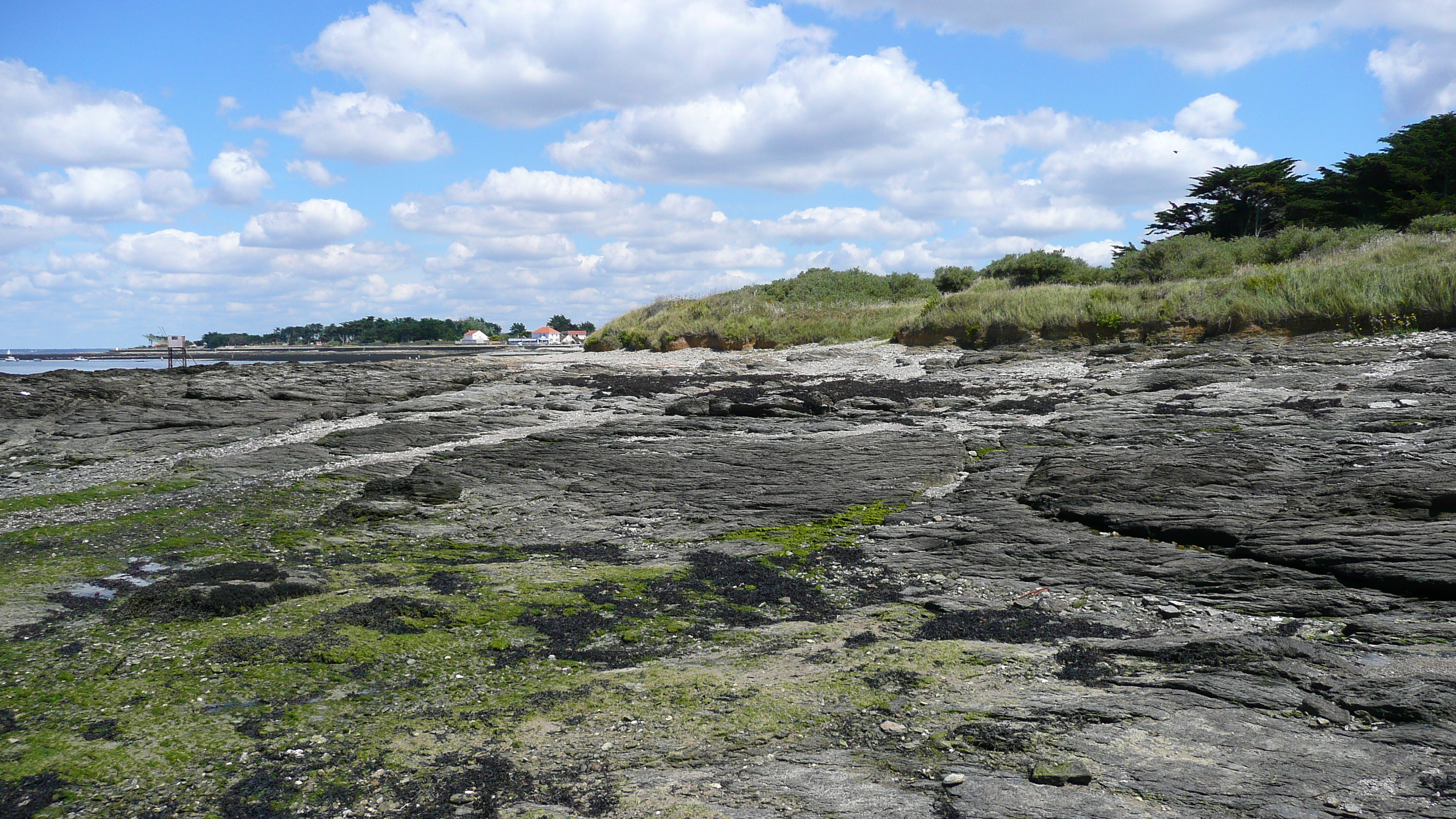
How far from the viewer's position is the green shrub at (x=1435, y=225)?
25484mm

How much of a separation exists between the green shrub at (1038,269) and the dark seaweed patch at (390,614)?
2975 cm

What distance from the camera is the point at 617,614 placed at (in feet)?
19.2

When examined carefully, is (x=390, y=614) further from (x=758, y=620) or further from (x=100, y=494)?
(x=100, y=494)

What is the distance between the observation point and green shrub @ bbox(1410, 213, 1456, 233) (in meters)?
25.5

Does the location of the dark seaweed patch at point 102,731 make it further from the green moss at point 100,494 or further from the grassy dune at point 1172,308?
the grassy dune at point 1172,308

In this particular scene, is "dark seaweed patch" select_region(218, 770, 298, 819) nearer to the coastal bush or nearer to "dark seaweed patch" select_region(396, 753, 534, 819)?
"dark seaweed patch" select_region(396, 753, 534, 819)

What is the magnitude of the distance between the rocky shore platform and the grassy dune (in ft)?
17.9

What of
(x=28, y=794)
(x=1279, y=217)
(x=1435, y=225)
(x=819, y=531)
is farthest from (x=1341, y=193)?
(x=28, y=794)

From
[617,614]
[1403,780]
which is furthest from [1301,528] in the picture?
[617,614]

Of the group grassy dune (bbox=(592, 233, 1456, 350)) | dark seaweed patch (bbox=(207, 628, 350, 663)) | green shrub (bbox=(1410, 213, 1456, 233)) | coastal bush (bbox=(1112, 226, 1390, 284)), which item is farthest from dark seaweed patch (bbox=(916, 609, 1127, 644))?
green shrub (bbox=(1410, 213, 1456, 233))

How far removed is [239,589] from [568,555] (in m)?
2.47

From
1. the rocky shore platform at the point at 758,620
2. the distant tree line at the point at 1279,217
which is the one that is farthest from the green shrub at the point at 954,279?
the rocky shore platform at the point at 758,620

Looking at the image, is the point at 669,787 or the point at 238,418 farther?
the point at 238,418

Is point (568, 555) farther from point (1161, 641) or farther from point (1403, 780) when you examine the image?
point (1403, 780)
